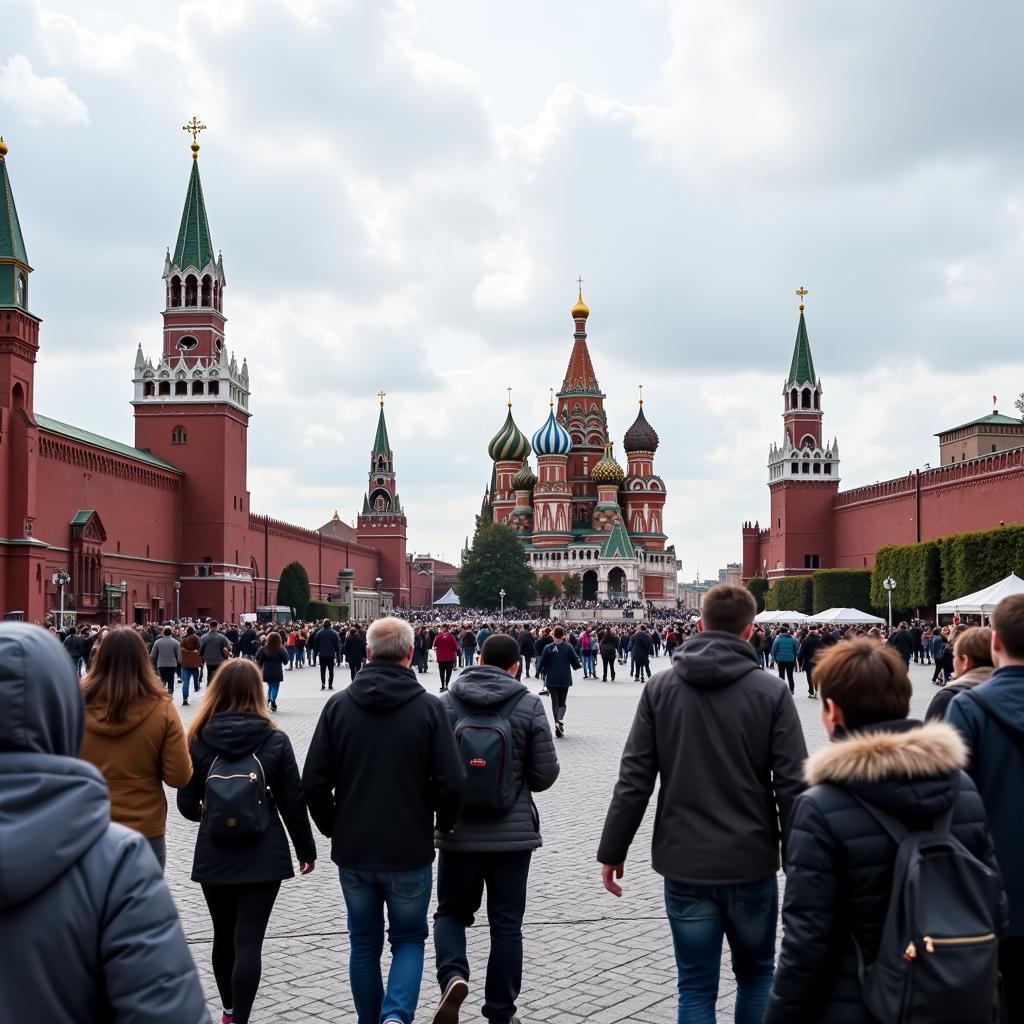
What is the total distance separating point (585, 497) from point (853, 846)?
103415mm

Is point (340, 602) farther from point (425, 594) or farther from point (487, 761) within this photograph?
point (487, 761)

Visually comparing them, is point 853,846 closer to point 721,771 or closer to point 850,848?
point 850,848

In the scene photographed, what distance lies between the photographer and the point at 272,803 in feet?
17.8

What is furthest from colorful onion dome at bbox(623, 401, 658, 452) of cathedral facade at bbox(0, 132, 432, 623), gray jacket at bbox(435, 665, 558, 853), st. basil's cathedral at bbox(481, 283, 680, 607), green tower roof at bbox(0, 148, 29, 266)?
gray jacket at bbox(435, 665, 558, 853)

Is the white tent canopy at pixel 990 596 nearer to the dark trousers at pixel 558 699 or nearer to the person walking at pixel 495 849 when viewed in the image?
the dark trousers at pixel 558 699

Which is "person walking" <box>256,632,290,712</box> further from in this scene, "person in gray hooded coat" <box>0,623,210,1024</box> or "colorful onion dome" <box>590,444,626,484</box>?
"colorful onion dome" <box>590,444,626,484</box>

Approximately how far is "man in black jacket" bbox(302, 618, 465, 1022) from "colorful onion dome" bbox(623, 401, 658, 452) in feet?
335

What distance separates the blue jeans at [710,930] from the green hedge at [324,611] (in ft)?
238

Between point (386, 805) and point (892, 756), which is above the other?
point (892, 756)

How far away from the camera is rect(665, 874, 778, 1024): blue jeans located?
180 inches

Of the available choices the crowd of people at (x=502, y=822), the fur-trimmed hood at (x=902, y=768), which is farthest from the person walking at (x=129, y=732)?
the fur-trimmed hood at (x=902, y=768)

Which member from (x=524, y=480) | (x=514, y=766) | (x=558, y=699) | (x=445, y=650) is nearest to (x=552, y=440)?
(x=524, y=480)

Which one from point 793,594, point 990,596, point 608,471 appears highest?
point 608,471

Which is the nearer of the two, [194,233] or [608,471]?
[194,233]
